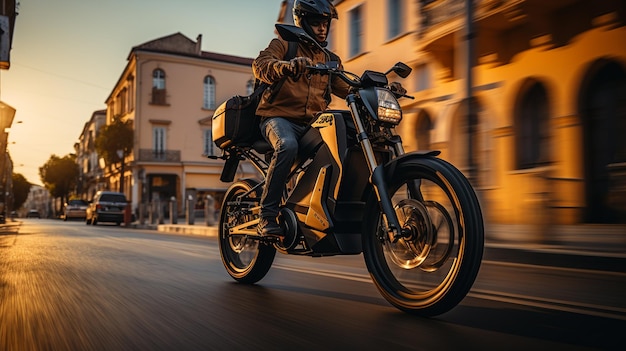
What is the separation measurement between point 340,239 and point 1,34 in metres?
20.6

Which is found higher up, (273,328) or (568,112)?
(568,112)

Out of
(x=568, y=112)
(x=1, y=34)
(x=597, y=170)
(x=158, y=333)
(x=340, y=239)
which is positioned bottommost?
(x=158, y=333)

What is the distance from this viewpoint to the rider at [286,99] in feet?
12.8

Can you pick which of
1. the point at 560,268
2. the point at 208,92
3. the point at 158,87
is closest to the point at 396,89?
the point at 560,268

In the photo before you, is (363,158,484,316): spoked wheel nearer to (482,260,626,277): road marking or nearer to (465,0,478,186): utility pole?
(482,260,626,277): road marking

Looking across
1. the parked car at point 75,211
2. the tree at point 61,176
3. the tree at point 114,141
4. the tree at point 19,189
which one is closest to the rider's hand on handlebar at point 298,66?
the parked car at point 75,211

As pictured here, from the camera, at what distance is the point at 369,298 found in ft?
12.2

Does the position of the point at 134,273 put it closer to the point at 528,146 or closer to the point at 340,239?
the point at 340,239

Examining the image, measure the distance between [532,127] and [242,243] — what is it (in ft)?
35.1

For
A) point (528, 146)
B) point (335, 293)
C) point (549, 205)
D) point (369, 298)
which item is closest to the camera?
point (369, 298)

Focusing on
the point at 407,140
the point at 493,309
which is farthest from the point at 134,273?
the point at 407,140

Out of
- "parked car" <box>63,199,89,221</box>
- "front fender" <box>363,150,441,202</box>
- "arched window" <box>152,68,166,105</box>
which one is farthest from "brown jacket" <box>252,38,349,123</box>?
"arched window" <box>152,68,166,105</box>

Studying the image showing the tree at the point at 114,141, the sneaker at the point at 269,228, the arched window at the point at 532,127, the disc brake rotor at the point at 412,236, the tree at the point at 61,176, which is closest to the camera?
the disc brake rotor at the point at 412,236

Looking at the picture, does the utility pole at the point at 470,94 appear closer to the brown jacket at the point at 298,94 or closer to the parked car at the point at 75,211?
the brown jacket at the point at 298,94
